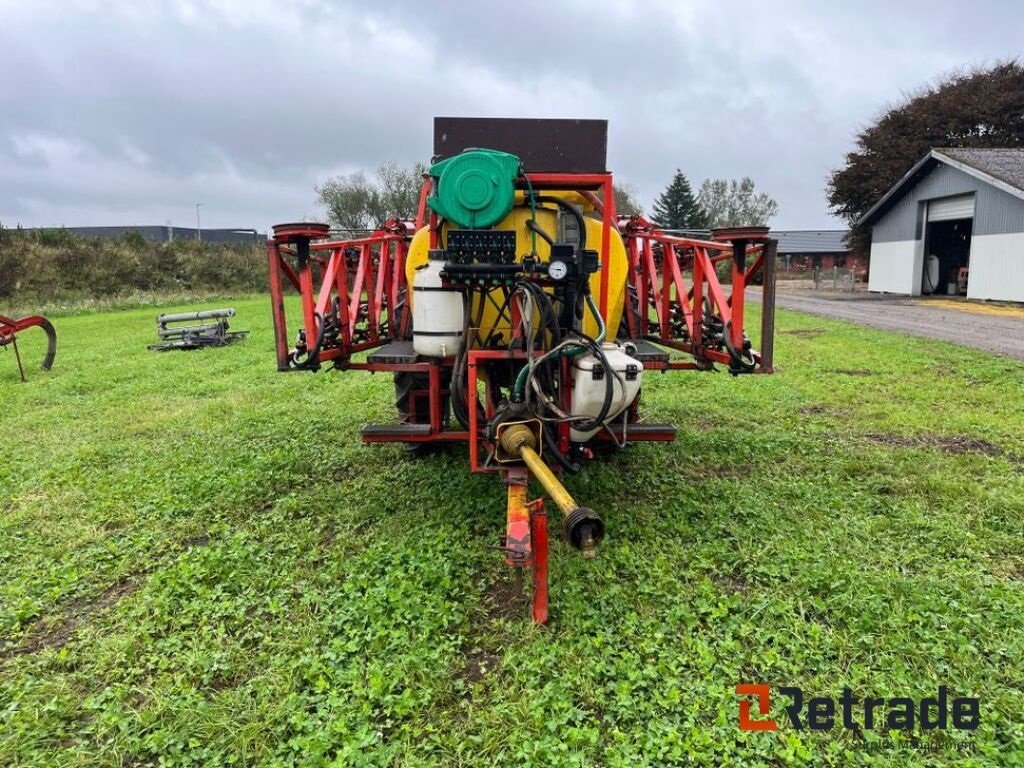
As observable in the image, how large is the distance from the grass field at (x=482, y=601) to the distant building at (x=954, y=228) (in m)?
17.7

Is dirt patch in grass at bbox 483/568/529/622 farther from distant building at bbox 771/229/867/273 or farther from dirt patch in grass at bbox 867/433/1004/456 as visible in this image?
distant building at bbox 771/229/867/273

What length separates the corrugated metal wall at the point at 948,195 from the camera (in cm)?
1966

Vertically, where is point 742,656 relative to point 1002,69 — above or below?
below

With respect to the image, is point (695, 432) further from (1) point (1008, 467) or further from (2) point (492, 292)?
(2) point (492, 292)

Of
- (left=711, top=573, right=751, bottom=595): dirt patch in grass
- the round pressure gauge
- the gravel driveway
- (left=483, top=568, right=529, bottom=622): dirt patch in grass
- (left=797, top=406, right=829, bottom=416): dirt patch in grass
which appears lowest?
(left=483, top=568, right=529, bottom=622): dirt patch in grass

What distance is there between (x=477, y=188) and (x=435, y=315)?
28.7 inches

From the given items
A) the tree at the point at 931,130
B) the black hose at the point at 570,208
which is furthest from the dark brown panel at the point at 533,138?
the tree at the point at 931,130

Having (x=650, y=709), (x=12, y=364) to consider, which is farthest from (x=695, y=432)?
(x=12, y=364)

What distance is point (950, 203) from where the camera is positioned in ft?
74.9

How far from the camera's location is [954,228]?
24875 mm

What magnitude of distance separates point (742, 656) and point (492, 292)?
229 centimetres

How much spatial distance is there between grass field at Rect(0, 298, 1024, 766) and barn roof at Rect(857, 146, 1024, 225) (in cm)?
1809

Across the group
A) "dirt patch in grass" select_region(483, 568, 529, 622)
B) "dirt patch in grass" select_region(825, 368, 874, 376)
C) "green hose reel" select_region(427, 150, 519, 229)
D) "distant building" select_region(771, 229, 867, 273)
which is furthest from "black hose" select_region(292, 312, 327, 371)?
"distant building" select_region(771, 229, 867, 273)

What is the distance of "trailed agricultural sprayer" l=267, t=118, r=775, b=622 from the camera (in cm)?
332
